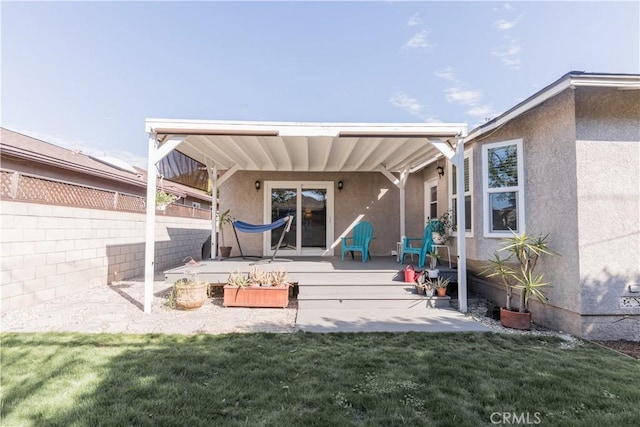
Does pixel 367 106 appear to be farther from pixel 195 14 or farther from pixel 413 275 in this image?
pixel 413 275

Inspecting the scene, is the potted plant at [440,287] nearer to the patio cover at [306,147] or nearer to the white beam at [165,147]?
the patio cover at [306,147]

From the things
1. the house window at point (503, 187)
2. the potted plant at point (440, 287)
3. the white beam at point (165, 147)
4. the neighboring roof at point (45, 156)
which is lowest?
the potted plant at point (440, 287)

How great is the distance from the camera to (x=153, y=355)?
3238 mm

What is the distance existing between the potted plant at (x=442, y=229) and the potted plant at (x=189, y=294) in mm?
4532

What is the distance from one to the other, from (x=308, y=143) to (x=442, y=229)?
3.29 metres

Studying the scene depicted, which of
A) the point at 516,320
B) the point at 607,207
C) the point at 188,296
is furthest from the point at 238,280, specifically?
the point at 607,207

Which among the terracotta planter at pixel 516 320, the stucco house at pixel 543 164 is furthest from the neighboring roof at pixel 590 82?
the terracotta planter at pixel 516 320

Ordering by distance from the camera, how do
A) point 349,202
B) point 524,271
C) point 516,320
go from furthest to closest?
point 349,202, point 524,271, point 516,320

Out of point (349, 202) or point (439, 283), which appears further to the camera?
point (349, 202)

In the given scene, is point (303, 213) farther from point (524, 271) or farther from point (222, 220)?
point (524, 271)

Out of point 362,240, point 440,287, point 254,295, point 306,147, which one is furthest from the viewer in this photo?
point 362,240

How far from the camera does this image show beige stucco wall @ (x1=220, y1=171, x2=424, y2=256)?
9094 mm

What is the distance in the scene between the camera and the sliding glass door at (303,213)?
29.6 ft

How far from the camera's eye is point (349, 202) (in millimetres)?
9172
